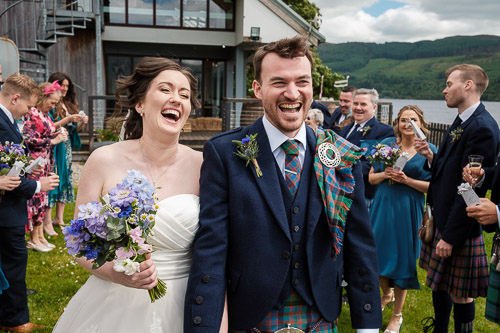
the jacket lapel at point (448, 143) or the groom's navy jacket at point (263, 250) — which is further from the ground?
the jacket lapel at point (448, 143)

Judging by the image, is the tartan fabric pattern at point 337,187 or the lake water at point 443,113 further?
the lake water at point 443,113

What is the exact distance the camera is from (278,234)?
2.33 meters

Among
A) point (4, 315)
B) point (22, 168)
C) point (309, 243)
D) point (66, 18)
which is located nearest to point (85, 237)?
point (309, 243)

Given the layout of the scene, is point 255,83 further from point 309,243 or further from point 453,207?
point 453,207

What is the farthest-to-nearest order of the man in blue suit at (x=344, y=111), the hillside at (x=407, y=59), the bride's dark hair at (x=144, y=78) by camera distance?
the hillside at (x=407, y=59) < the man in blue suit at (x=344, y=111) < the bride's dark hair at (x=144, y=78)

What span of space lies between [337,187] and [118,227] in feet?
3.65

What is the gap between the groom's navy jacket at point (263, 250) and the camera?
2307 millimetres

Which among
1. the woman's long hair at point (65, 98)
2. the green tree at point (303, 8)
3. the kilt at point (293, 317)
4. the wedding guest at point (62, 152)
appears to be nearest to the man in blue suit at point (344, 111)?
the wedding guest at point (62, 152)

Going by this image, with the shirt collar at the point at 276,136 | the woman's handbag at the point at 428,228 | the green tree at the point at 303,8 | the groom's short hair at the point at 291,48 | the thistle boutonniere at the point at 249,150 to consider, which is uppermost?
the green tree at the point at 303,8

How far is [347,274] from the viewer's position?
254cm

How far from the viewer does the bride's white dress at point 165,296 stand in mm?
2740

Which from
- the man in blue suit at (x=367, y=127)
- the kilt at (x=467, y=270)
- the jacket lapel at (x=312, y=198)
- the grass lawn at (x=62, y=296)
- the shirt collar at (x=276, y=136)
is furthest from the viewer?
the man in blue suit at (x=367, y=127)

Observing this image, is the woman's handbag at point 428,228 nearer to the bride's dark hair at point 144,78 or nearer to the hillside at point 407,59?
the bride's dark hair at point 144,78

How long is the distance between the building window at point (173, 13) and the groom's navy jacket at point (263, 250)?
17.1m
